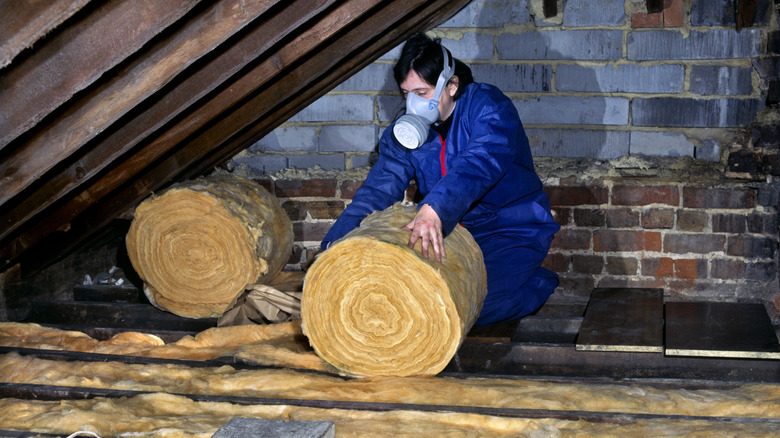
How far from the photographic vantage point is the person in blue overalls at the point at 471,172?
244cm

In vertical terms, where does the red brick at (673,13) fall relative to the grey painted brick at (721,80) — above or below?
above

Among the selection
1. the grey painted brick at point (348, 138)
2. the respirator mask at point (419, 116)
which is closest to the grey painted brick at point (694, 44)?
the respirator mask at point (419, 116)

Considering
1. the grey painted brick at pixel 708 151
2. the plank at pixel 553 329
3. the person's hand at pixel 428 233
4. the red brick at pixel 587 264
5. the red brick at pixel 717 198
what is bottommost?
the plank at pixel 553 329

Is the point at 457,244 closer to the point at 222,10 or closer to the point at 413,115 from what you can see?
the point at 413,115

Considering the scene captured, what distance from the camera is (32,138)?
1.94 m

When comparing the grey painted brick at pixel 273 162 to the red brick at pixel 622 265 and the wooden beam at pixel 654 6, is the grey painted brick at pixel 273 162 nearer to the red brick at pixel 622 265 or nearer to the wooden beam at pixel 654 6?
the red brick at pixel 622 265

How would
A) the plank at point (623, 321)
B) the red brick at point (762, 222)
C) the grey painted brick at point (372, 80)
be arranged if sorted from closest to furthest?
the plank at point (623, 321) → the red brick at point (762, 222) → the grey painted brick at point (372, 80)

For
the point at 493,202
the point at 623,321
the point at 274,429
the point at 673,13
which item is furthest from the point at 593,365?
the point at 673,13

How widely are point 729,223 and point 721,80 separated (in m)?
0.65

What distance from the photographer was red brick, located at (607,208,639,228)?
11.1 feet

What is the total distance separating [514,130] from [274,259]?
126 centimetres

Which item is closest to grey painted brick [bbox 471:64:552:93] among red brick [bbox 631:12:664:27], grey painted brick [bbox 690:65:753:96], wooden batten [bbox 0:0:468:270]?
wooden batten [bbox 0:0:468:270]

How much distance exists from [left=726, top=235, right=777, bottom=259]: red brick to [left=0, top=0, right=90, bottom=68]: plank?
9.56ft

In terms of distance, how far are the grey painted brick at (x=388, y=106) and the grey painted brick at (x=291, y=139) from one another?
0.35 meters
